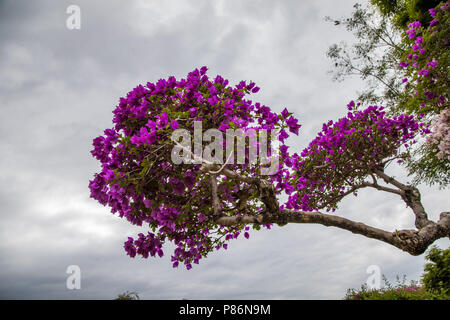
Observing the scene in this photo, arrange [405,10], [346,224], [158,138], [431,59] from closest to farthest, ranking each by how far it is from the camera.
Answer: [158,138]
[346,224]
[431,59]
[405,10]

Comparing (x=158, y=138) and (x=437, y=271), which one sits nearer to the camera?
(x=158, y=138)

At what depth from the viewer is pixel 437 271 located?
9.52m

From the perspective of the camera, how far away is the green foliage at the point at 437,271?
9263 millimetres

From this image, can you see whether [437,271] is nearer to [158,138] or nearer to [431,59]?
[431,59]

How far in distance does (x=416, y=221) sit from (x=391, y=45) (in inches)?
436

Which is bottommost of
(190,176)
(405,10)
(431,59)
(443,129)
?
(190,176)

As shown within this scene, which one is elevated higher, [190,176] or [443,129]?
[443,129]

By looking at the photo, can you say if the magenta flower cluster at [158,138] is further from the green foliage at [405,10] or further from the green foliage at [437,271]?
the green foliage at [405,10]

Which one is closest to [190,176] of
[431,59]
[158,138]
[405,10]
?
[158,138]

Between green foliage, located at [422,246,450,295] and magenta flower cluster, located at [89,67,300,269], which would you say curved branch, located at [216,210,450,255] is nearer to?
magenta flower cluster, located at [89,67,300,269]

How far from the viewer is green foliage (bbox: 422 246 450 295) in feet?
30.4

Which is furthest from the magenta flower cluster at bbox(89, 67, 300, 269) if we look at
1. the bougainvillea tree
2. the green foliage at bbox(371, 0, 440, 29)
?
the green foliage at bbox(371, 0, 440, 29)

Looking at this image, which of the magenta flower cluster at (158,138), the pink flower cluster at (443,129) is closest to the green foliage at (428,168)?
the pink flower cluster at (443,129)
